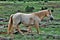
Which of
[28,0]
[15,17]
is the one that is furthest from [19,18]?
[28,0]

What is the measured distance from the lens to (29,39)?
11523 millimetres

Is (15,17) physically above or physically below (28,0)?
above

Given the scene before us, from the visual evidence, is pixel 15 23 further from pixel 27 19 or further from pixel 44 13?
pixel 44 13

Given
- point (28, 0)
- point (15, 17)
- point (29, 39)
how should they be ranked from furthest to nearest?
point (28, 0)
point (15, 17)
point (29, 39)

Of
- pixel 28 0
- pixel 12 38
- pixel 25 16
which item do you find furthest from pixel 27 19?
pixel 28 0

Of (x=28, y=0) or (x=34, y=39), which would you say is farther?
(x=28, y=0)

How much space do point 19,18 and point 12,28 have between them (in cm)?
60

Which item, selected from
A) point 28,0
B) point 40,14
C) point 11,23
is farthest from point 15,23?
point 28,0

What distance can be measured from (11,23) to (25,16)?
78 cm

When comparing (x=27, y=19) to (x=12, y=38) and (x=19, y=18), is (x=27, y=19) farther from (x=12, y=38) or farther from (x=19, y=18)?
(x=12, y=38)

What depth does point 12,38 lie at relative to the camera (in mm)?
11781

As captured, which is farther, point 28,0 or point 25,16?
point 28,0

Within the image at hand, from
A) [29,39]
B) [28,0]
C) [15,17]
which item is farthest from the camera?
[28,0]

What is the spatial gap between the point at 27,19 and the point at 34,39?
6.68 feet
